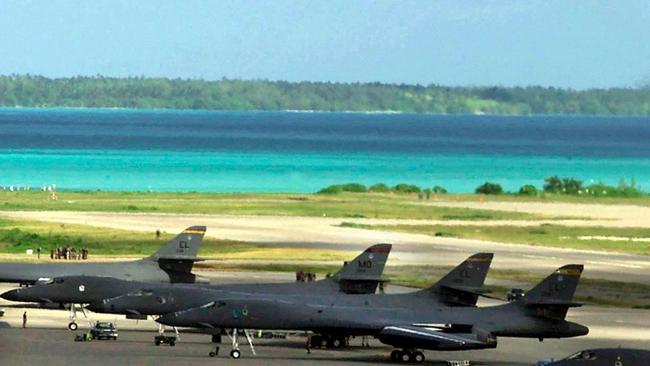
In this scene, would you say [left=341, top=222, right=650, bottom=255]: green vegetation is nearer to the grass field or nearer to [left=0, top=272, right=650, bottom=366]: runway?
the grass field

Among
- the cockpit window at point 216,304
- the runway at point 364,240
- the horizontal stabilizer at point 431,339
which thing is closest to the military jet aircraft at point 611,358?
the horizontal stabilizer at point 431,339

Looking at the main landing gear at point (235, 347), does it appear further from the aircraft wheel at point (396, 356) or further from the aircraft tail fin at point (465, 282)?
the aircraft tail fin at point (465, 282)

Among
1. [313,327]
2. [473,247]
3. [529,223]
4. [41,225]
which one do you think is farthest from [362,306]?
[529,223]

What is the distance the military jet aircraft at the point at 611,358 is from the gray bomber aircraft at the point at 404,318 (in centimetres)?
1034

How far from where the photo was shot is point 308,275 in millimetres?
104188

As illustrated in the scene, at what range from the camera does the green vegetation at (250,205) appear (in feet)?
562

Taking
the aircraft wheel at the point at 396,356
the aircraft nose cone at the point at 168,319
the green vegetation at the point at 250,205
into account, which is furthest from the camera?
the green vegetation at the point at 250,205

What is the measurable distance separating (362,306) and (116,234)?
213 feet

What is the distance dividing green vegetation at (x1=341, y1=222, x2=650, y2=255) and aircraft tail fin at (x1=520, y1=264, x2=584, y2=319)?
63414 millimetres

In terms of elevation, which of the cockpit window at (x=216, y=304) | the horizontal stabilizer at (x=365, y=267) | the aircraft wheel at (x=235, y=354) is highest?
the horizontal stabilizer at (x=365, y=267)

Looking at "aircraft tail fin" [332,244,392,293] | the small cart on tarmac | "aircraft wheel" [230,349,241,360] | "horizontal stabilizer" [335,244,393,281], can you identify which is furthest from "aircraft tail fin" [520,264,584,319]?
the small cart on tarmac

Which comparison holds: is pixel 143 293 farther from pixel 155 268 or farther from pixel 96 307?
pixel 155 268

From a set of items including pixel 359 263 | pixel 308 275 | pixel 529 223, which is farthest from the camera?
pixel 529 223

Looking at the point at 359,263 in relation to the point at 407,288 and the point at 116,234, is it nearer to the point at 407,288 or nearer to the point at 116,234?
the point at 407,288
